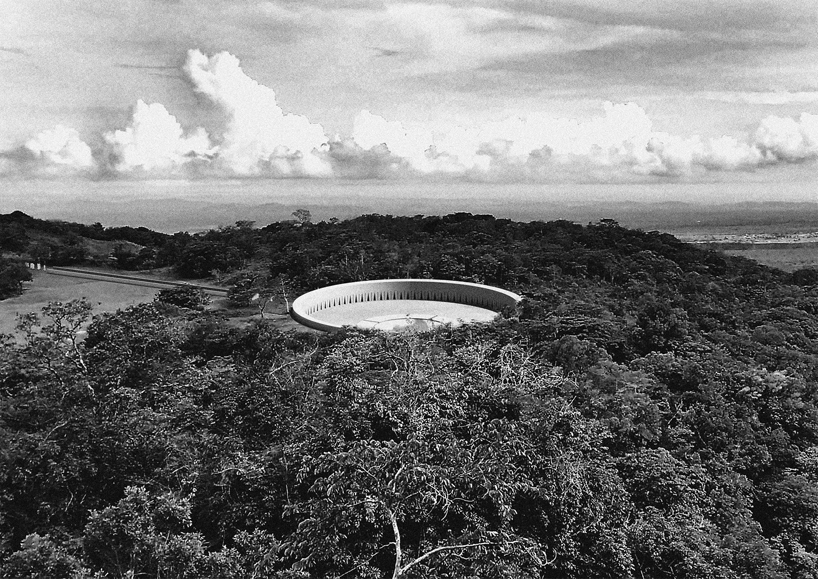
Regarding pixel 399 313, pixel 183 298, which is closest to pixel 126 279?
pixel 183 298

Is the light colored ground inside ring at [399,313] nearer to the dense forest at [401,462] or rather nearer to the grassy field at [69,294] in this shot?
the dense forest at [401,462]

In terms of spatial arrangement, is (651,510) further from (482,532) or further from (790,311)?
(790,311)

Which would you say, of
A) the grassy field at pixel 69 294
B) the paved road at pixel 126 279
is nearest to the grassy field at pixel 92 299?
the grassy field at pixel 69 294

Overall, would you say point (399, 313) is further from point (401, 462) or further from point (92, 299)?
point (401, 462)

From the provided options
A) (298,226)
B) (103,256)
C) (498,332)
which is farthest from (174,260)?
(498,332)

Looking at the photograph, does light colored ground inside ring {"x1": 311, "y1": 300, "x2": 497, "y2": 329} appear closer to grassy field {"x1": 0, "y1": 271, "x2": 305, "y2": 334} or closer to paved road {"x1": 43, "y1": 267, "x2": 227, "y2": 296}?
grassy field {"x1": 0, "y1": 271, "x2": 305, "y2": 334}

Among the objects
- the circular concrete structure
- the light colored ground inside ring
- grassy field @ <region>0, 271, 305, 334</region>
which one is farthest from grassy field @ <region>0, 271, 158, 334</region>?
the light colored ground inside ring

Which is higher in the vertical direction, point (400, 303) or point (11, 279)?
point (11, 279)
